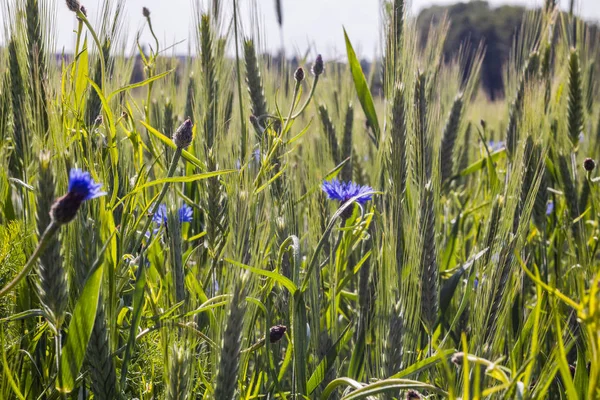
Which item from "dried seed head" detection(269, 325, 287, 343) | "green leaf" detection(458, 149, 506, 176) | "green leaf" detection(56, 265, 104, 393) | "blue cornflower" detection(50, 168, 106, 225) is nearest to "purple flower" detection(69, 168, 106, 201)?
"blue cornflower" detection(50, 168, 106, 225)

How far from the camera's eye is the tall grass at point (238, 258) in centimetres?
77

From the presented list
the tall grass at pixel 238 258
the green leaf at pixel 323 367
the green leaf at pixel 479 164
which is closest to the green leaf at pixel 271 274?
the tall grass at pixel 238 258

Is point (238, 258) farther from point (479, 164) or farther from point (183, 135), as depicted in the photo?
point (479, 164)

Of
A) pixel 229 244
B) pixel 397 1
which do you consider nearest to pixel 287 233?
pixel 229 244

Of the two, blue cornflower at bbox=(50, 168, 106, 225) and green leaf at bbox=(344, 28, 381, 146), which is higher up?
green leaf at bbox=(344, 28, 381, 146)

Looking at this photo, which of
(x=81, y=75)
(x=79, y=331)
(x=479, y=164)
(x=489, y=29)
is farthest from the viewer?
(x=489, y=29)

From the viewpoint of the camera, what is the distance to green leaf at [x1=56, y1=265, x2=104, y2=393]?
0.75 metres

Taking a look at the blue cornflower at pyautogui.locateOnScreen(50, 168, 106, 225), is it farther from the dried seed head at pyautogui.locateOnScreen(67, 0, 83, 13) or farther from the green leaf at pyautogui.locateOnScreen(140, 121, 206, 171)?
the dried seed head at pyautogui.locateOnScreen(67, 0, 83, 13)

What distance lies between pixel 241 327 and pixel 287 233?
0.32 meters

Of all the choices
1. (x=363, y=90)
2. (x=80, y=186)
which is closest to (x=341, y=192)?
(x=363, y=90)

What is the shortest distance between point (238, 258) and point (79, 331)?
213mm

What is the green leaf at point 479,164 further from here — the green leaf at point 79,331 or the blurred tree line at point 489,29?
the blurred tree line at point 489,29

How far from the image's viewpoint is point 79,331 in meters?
0.77

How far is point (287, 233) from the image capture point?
3.52 ft
